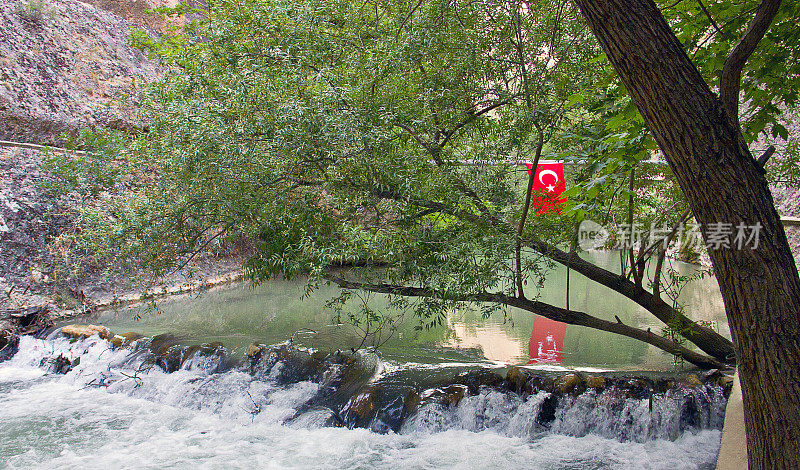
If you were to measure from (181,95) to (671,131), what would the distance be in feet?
14.8

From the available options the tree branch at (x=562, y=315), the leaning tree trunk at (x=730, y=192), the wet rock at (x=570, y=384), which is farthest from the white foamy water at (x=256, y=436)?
the leaning tree trunk at (x=730, y=192)

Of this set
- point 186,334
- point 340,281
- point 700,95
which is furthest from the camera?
point 186,334

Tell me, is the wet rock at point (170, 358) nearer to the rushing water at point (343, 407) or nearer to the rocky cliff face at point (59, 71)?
the rushing water at point (343, 407)

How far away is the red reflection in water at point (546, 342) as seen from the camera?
639cm

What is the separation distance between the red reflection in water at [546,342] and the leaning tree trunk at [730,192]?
4.25 m

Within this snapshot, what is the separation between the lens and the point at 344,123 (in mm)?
4305

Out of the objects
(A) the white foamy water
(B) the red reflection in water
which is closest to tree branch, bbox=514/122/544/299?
(A) the white foamy water

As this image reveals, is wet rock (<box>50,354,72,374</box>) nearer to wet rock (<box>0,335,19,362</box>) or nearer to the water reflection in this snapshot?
wet rock (<box>0,335,19,362</box>)

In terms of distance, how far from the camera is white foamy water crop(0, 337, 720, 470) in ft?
14.6

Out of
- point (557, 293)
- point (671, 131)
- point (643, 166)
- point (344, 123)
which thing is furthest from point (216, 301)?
point (671, 131)

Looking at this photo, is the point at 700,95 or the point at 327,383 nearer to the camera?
the point at 700,95

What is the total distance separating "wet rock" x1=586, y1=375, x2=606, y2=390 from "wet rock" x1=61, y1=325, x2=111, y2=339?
19.8 feet

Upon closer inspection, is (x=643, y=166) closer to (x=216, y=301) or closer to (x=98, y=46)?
(x=216, y=301)

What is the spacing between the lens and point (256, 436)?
506cm
